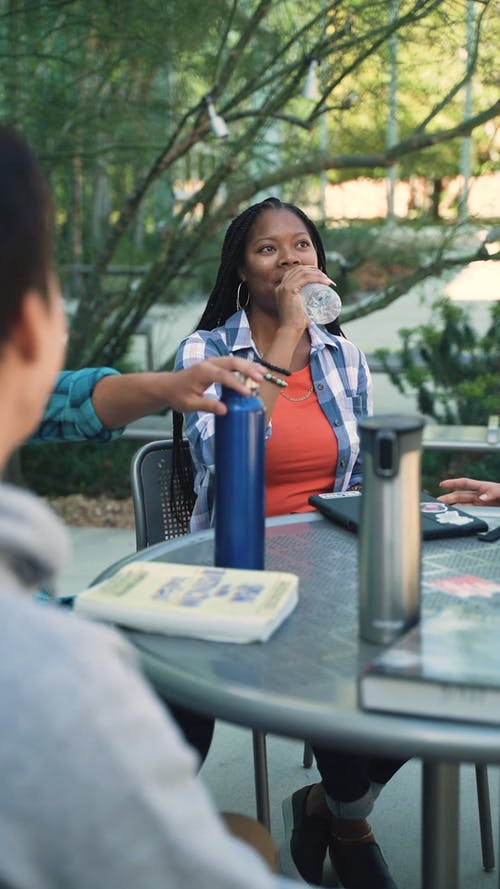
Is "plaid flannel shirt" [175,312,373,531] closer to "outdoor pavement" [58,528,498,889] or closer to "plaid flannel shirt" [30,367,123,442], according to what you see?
"plaid flannel shirt" [30,367,123,442]

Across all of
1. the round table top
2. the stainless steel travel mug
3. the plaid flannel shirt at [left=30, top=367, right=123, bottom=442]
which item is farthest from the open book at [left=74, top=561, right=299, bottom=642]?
the plaid flannel shirt at [left=30, top=367, right=123, bottom=442]

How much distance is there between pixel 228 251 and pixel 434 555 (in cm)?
122

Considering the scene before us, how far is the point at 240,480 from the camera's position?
5.16 ft

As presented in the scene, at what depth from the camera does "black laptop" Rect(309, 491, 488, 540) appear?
6.42ft

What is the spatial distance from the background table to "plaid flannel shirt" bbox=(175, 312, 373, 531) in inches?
25.4

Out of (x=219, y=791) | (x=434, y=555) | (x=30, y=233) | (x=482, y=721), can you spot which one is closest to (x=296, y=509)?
(x=434, y=555)

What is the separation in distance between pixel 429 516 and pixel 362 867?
2.28ft

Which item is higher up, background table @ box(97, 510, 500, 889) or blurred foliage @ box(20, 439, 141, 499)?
background table @ box(97, 510, 500, 889)

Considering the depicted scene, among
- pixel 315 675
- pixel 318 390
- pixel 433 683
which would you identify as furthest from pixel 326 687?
pixel 318 390

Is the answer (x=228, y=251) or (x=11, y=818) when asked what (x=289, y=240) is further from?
(x=11, y=818)

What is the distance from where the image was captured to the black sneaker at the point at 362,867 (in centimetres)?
208

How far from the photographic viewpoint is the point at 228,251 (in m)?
2.79

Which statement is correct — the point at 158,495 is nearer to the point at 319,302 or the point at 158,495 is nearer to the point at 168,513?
the point at 168,513

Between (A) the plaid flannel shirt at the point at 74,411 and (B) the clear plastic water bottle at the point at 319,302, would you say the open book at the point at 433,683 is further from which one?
(B) the clear plastic water bottle at the point at 319,302
